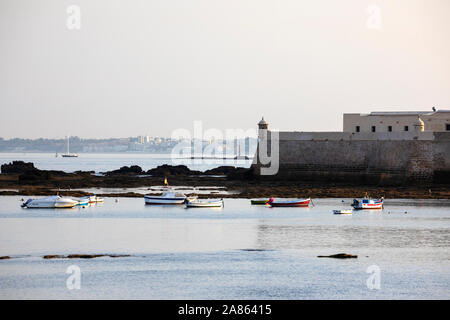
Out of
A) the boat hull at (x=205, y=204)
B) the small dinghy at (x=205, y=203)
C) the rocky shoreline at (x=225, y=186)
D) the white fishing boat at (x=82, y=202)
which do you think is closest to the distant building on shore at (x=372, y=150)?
the rocky shoreline at (x=225, y=186)

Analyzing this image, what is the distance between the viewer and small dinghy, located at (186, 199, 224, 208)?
47.2m

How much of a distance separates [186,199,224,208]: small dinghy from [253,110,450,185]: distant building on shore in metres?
15.6

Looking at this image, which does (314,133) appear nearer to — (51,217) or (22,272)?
(51,217)

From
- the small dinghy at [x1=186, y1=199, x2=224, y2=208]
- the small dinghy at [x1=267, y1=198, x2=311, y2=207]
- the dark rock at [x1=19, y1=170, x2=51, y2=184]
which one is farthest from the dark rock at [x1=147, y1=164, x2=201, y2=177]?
the small dinghy at [x1=267, y1=198, x2=311, y2=207]

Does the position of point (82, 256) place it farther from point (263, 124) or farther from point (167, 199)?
point (263, 124)

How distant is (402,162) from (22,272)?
38.1 meters

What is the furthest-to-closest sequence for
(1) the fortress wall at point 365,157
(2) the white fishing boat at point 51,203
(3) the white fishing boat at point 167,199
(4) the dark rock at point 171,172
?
1. (4) the dark rock at point 171,172
2. (1) the fortress wall at point 365,157
3. (3) the white fishing boat at point 167,199
4. (2) the white fishing boat at point 51,203

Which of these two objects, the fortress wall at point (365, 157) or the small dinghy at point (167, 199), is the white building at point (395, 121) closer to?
the fortress wall at point (365, 157)

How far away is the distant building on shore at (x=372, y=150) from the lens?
188 feet

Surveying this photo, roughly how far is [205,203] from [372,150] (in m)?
17.1

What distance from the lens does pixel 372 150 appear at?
59.7 m

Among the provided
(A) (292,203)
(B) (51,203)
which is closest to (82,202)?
(B) (51,203)

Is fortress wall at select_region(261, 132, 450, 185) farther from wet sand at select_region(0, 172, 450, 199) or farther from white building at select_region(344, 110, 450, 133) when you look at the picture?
white building at select_region(344, 110, 450, 133)

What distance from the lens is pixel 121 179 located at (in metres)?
69.0
